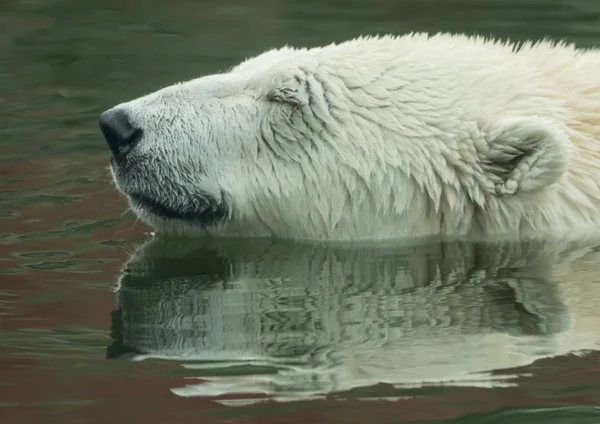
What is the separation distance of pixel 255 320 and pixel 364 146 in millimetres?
1022

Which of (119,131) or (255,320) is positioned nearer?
(255,320)

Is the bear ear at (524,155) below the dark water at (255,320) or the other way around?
the other way around

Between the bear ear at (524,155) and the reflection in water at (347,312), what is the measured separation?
16.0 inches

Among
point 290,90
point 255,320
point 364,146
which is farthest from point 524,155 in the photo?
point 255,320

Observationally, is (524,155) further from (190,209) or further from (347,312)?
(190,209)

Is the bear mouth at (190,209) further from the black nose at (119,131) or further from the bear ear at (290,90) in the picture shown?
the bear ear at (290,90)

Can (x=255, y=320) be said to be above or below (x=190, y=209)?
below

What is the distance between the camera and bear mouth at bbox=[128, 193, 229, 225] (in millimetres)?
5152

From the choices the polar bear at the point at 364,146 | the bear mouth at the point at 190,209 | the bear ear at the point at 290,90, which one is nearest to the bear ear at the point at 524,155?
the polar bear at the point at 364,146

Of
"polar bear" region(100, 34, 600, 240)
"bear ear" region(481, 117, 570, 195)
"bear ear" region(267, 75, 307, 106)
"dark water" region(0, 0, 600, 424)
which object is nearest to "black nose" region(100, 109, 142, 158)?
"polar bear" region(100, 34, 600, 240)

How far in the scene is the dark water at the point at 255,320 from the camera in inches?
140

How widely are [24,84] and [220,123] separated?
141 inches

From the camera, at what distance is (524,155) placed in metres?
4.87

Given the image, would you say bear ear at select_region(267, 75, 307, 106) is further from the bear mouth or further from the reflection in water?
the reflection in water
